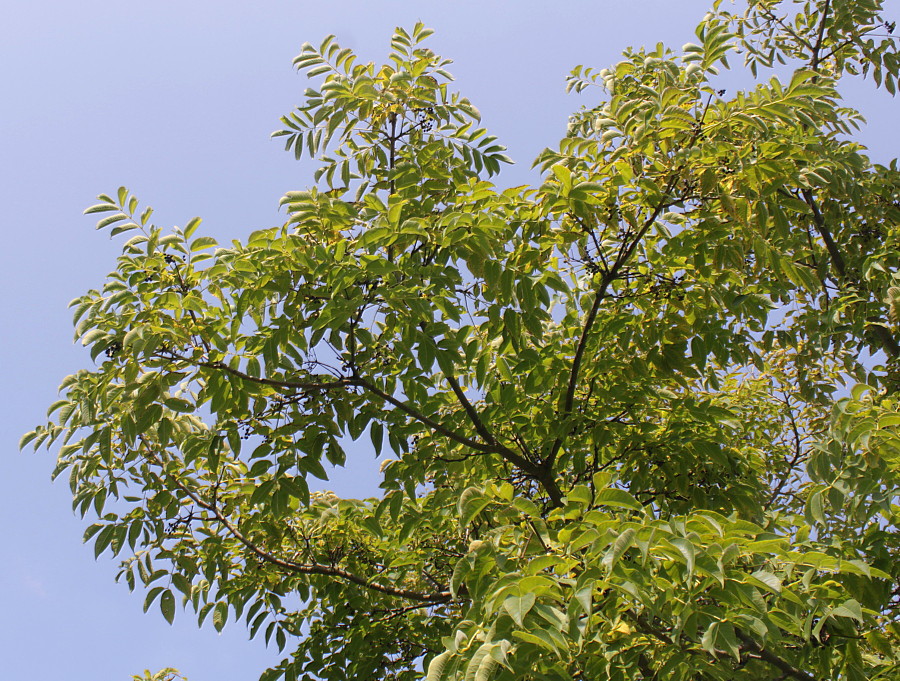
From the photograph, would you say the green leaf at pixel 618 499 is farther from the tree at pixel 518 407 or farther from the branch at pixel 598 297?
the branch at pixel 598 297

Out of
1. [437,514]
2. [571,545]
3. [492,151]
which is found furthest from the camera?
[492,151]

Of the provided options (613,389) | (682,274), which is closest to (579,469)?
(613,389)

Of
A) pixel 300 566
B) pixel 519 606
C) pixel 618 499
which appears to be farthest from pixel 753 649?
pixel 300 566

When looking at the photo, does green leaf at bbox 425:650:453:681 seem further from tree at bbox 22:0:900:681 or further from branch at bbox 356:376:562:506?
branch at bbox 356:376:562:506

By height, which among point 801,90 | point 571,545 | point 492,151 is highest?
point 492,151

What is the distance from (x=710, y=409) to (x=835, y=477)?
3.04 ft

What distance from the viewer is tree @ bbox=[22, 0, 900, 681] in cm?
277

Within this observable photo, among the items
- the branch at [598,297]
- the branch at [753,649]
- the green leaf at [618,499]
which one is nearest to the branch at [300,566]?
the branch at [598,297]

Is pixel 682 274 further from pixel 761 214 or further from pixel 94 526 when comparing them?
pixel 94 526

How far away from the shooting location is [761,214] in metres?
3.60

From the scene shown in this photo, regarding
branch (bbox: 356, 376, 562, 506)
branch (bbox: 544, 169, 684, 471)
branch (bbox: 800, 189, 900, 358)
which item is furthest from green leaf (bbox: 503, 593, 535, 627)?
branch (bbox: 800, 189, 900, 358)

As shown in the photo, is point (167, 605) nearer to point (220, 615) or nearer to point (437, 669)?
point (220, 615)

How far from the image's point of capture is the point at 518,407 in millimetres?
4199

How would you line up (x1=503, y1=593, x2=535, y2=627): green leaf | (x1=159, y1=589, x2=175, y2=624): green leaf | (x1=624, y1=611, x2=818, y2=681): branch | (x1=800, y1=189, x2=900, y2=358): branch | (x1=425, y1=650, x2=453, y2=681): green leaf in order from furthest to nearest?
(x1=800, y1=189, x2=900, y2=358): branch < (x1=159, y1=589, x2=175, y2=624): green leaf < (x1=624, y1=611, x2=818, y2=681): branch < (x1=425, y1=650, x2=453, y2=681): green leaf < (x1=503, y1=593, x2=535, y2=627): green leaf
